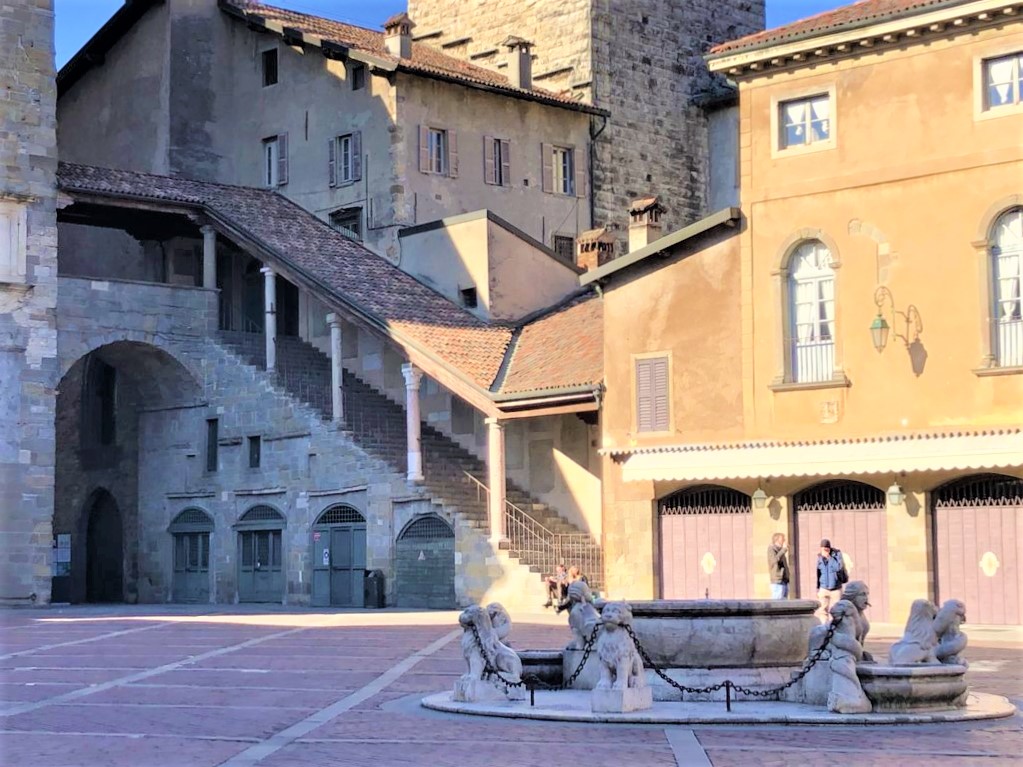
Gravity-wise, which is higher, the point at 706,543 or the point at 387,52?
the point at 387,52

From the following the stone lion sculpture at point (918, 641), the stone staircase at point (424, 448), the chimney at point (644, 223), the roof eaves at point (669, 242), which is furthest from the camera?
the chimney at point (644, 223)

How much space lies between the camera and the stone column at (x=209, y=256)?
40875 mm

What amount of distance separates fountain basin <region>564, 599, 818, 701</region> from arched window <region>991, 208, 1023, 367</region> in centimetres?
1168

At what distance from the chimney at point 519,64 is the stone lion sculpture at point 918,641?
31301 millimetres

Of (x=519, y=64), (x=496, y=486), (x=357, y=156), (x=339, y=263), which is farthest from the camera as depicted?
(x=519, y=64)

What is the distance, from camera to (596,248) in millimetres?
40000

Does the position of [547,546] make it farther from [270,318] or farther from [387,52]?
[387,52]

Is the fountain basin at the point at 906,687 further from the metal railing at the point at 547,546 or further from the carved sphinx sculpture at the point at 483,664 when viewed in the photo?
the metal railing at the point at 547,546

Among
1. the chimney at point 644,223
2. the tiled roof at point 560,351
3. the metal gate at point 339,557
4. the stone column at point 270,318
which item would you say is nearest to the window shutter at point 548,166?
the tiled roof at point 560,351

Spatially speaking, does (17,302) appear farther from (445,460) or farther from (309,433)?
(445,460)

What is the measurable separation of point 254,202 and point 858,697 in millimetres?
29649

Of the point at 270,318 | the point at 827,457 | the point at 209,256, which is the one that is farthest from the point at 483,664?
the point at 209,256

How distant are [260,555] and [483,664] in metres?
23.4

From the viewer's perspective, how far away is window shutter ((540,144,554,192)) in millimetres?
45062
